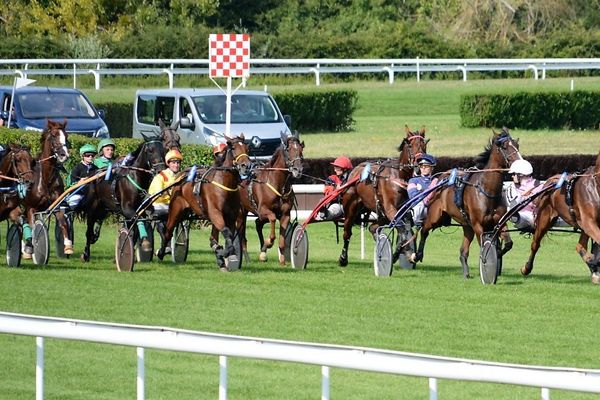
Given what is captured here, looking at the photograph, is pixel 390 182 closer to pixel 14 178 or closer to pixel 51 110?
pixel 14 178

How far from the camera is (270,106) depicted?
25.7 meters

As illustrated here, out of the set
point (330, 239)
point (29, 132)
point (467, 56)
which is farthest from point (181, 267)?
point (467, 56)

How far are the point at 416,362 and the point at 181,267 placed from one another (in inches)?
429

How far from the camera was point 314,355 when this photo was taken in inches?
242

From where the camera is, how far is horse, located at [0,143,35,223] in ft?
54.2

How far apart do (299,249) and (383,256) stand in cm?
125

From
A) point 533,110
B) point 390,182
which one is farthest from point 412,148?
point 533,110

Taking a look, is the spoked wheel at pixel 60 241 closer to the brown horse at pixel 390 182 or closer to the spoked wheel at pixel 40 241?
the spoked wheel at pixel 40 241

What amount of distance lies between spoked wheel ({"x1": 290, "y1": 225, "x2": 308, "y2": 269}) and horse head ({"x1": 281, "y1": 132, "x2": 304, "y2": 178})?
65cm

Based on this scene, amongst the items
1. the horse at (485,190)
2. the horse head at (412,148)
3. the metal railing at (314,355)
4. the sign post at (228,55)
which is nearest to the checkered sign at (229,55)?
the sign post at (228,55)

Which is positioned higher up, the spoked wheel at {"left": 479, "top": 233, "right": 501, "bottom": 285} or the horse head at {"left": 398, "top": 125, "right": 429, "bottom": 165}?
the horse head at {"left": 398, "top": 125, "right": 429, "bottom": 165}

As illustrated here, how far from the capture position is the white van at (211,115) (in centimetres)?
2480

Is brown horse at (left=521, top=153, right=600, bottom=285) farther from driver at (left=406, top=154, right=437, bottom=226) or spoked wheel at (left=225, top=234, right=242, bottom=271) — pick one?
spoked wheel at (left=225, top=234, right=242, bottom=271)

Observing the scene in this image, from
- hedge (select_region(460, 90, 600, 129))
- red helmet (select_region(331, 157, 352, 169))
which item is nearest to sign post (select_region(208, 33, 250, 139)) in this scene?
red helmet (select_region(331, 157, 352, 169))
